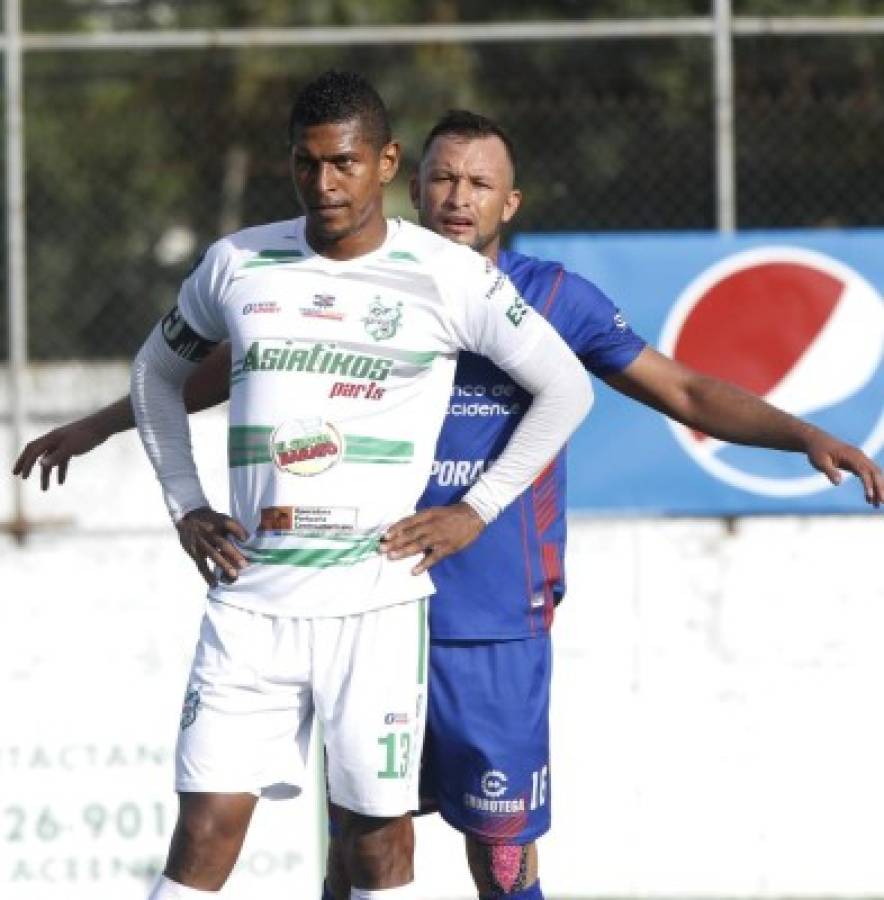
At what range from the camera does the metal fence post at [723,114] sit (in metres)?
7.18

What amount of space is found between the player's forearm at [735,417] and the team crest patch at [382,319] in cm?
79

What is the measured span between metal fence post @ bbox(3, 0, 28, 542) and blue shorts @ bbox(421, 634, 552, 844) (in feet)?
8.32

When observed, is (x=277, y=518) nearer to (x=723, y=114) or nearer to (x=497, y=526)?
(x=497, y=526)

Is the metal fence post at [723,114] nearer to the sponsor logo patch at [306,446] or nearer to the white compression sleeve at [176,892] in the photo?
the sponsor logo patch at [306,446]

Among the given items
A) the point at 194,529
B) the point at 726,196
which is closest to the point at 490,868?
the point at 194,529

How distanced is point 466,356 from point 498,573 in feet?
1.72

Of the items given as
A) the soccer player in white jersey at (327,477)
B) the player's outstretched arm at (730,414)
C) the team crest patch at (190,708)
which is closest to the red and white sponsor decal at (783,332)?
the player's outstretched arm at (730,414)

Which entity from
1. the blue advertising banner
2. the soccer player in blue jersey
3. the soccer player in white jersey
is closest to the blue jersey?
the soccer player in blue jersey

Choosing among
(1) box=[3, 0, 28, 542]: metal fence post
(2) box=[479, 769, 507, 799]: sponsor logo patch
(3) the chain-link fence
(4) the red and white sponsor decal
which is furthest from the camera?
(3) the chain-link fence

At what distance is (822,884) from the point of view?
688 cm

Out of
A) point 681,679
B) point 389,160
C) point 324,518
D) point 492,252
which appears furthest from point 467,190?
point 681,679

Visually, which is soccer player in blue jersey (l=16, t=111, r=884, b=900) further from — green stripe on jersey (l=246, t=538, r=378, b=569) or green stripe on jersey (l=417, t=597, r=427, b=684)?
green stripe on jersey (l=246, t=538, r=378, b=569)

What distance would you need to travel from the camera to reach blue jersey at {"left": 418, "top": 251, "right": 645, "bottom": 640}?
4.81 m

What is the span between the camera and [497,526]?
491 cm
